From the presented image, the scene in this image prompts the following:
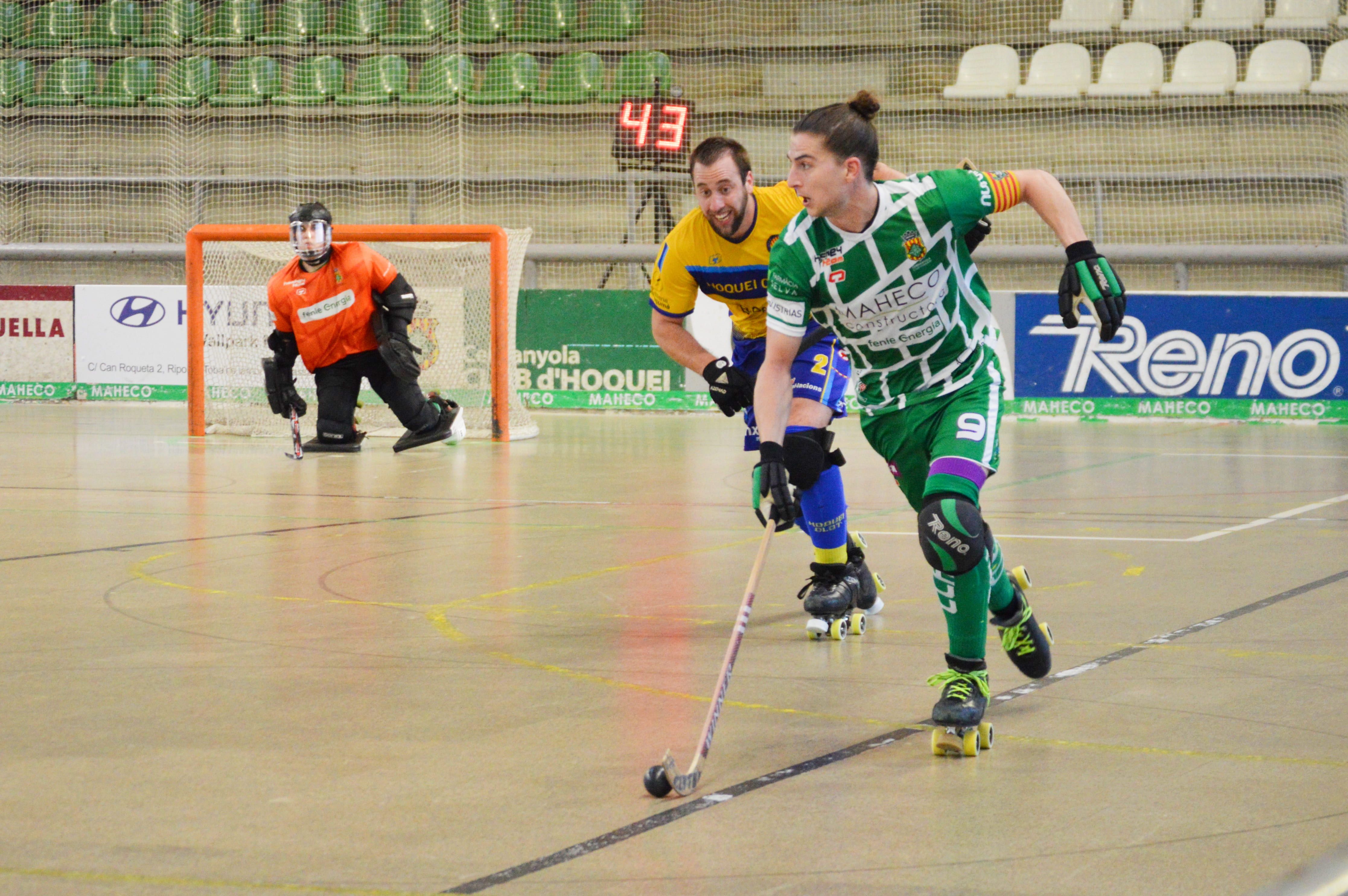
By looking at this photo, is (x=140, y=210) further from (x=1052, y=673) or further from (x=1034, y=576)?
(x=1052, y=673)

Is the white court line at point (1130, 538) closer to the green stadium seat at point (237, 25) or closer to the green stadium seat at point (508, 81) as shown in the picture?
the green stadium seat at point (508, 81)

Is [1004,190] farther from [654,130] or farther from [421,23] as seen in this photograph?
[421,23]

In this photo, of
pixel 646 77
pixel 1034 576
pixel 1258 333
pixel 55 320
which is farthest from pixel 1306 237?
pixel 55 320

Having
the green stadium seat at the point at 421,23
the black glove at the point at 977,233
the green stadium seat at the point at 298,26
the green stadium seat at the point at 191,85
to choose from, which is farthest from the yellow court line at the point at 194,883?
the green stadium seat at the point at 298,26

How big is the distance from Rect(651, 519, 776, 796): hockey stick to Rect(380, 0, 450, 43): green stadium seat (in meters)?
19.0

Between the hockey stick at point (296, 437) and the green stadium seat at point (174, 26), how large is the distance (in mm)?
11871

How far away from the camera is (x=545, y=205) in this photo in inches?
813

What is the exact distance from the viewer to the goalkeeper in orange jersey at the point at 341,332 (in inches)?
471

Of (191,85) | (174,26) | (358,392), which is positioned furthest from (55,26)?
(358,392)

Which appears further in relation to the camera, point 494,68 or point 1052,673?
point 494,68

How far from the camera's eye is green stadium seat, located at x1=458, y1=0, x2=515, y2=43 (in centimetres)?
2167

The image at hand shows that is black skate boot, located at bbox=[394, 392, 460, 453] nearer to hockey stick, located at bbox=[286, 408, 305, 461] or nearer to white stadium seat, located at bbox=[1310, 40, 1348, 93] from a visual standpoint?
hockey stick, located at bbox=[286, 408, 305, 461]

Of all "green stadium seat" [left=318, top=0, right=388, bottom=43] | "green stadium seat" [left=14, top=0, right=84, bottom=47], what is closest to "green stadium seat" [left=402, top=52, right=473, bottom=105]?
"green stadium seat" [left=318, top=0, right=388, bottom=43]

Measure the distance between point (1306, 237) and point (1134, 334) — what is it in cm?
383
